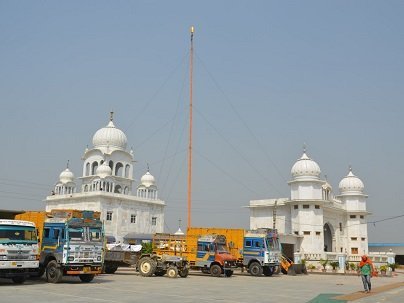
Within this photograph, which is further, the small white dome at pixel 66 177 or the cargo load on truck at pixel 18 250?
the small white dome at pixel 66 177

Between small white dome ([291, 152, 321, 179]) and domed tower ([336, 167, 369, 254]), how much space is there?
9559 mm

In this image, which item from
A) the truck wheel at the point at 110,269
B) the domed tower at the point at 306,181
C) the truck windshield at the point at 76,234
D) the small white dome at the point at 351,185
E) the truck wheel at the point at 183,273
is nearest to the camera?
the truck windshield at the point at 76,234

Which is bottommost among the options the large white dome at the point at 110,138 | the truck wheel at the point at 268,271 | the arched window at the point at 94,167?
the truck wheel at the point at 268,271

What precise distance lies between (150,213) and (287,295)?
40.1 metres

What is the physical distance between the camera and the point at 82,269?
18453 mm

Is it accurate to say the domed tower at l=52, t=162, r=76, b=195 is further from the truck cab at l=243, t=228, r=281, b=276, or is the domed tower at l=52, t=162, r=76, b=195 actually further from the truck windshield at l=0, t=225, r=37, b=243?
the truck windshield at l=0, t=225, r=37, b=243

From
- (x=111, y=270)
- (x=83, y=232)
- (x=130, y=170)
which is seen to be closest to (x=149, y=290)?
(x=83, y=232)

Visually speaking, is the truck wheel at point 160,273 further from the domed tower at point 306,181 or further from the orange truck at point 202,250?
the domed tower at point 306,181

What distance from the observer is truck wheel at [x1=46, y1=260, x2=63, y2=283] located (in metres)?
18.3

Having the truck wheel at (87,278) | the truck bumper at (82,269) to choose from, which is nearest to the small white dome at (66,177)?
the truck wheel at (87,278)

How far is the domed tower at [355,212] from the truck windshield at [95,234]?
49.4 meters

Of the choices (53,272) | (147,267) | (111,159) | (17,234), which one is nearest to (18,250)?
(17,234)

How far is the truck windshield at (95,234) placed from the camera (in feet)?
62.6

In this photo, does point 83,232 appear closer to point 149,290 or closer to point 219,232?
point 149,290
